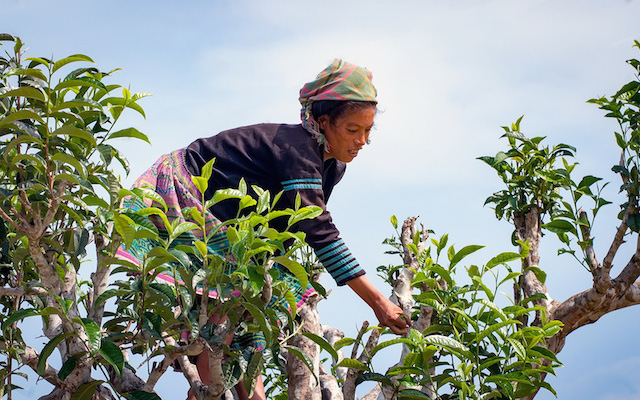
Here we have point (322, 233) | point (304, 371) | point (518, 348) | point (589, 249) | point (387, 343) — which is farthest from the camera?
point (589, 249)

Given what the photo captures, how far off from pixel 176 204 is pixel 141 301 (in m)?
0.66

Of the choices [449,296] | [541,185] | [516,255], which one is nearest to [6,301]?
[449,296]

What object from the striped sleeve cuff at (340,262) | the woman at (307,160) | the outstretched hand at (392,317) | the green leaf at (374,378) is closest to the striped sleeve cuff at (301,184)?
the woman at (307,160)

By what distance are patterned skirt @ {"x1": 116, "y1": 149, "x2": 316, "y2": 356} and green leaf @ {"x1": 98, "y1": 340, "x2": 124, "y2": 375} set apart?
563 mm

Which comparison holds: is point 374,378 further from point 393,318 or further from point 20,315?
point 20,315

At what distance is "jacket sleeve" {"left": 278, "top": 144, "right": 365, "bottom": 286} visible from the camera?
2559 mm

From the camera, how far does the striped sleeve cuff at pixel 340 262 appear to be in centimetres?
256

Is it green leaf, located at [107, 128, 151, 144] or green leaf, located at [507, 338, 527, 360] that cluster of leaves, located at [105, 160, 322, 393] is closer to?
green leaf, located at [107, 128, 151, 144]

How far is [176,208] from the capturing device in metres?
2.56

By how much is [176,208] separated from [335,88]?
0.79 meters

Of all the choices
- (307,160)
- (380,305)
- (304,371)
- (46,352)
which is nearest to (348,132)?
(307,160)

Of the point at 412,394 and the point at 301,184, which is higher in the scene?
the point at 301,184

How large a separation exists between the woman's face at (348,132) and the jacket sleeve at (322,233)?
0.28 metres

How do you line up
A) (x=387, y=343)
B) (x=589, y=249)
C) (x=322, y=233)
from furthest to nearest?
(x=589, y=249) < (x=322, y=233) < (x=387, y=343)
